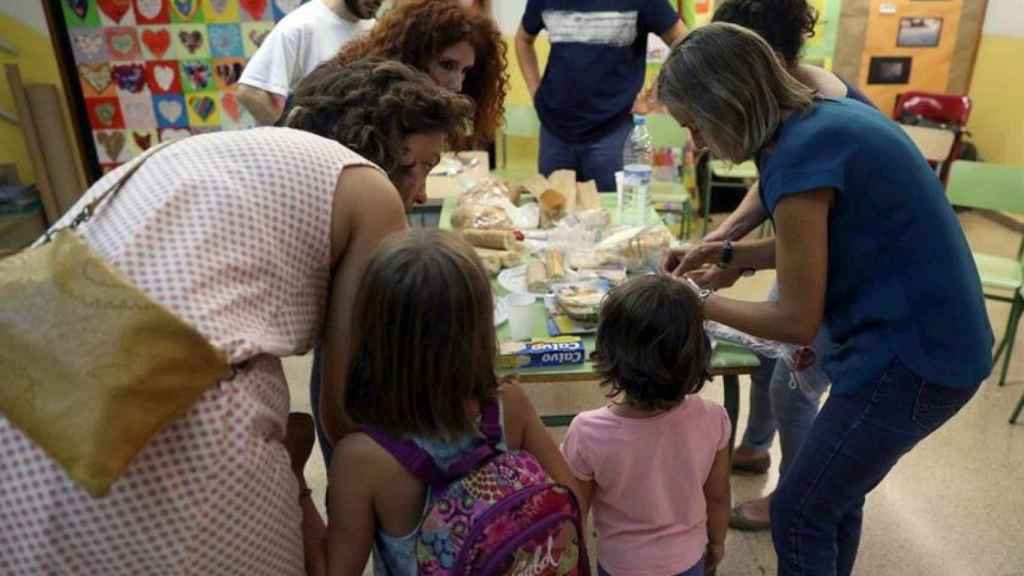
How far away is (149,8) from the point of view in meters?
3.80

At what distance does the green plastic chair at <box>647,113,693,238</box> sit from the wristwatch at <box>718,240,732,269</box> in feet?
4.41

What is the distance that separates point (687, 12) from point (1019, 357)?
257cm

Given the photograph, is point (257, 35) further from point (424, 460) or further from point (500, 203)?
point (424, 460)

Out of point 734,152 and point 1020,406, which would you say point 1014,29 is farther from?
point 734,152

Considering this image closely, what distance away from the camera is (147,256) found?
82 centimetres

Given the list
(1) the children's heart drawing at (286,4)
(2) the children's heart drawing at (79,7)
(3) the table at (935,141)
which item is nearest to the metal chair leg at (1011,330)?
(3) the table at (935,141)

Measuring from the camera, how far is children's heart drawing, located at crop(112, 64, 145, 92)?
12.8 ft

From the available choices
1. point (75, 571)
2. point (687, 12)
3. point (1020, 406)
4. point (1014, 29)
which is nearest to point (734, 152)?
point (75, 571)

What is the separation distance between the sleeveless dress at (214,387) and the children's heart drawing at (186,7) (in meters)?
3.39

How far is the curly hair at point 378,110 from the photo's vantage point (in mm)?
1194

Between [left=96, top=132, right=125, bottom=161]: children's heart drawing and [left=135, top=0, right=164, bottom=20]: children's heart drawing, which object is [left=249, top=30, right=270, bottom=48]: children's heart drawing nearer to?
[left=135, top=0, right=164, bottom=20]: children's heart drawing

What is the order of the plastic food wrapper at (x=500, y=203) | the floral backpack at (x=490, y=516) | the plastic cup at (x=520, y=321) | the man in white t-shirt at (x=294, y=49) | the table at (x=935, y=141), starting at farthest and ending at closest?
1. the table at (x=935, y=141)
2. the man in white t-shirt at (x=294, y=49)
3. the plastic food wrapper at (x=500, y=203)
4. the plastic cup at (x=520, y=321)
5. the floral backpack at (x=490, y=516)

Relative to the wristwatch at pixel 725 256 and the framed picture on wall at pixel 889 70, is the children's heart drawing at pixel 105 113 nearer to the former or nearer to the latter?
the wristwatch at pixel 725 256

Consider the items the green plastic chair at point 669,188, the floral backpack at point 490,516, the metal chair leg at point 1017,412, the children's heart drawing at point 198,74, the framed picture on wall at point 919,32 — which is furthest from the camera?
the framed picture on wall at point 919,32
